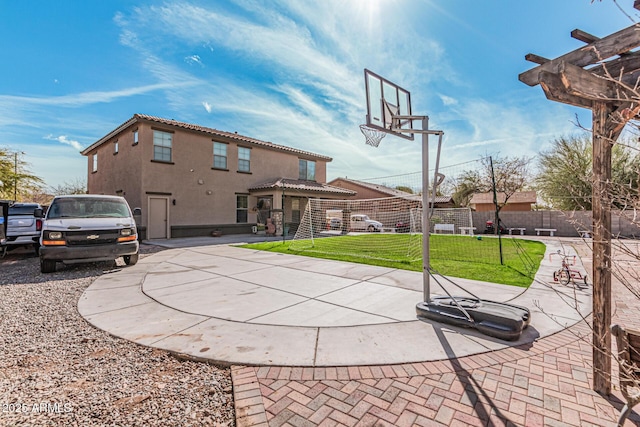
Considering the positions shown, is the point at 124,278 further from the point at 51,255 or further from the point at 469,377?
the point at 469,377

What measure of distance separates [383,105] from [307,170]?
17.5 metres

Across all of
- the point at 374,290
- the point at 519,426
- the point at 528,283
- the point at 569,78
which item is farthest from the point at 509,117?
the point at 519,426

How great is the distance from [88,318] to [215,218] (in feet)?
42.3

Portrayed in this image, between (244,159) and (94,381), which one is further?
(244,159)

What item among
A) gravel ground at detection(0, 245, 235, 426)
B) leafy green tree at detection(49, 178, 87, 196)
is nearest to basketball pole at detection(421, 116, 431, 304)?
gravel ground at detection(0, 245, 235, 426)

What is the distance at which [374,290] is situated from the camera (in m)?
5.21

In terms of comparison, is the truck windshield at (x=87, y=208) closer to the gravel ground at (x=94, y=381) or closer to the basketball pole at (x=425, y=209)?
the gravel ground at (x=94, y=381)

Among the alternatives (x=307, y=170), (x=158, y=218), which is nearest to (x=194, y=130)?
(x=158, y=218)

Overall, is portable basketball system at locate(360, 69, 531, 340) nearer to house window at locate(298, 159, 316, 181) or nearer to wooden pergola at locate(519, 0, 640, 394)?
wooden pergola at locate(519, 0, 640, 394)

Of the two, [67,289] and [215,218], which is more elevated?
[215,218]

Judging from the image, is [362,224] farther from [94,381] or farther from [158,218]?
[94,381]

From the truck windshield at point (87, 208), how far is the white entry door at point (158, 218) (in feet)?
22.6

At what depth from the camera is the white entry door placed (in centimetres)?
1409

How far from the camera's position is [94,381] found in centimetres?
240
